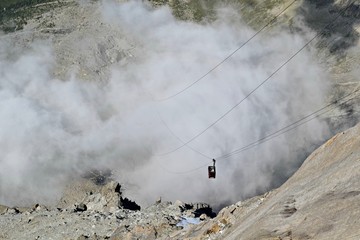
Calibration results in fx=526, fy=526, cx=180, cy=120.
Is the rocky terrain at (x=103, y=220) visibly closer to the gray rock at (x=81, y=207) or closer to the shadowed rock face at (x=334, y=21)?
the gray rock at (x=81, y=207)

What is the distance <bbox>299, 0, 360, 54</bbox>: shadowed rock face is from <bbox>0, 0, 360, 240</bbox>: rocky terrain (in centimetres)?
41

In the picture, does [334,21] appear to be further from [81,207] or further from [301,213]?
[301,213]

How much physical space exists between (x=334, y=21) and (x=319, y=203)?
149m

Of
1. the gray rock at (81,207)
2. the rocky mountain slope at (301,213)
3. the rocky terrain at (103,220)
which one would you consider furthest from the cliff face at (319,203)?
the gray rock at (81,207)

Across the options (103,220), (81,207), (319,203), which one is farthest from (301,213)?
(81,207)

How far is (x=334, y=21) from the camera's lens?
157 metres

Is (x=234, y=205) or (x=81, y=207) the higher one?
(x=81, y=207)

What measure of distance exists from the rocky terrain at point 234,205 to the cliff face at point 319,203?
0.13ft

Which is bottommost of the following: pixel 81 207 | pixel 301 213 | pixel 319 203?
pixel 301 213

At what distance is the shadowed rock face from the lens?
151500 mm

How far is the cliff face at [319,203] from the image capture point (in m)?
15.6

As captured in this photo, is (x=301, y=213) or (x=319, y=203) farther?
(x=301, y=213)

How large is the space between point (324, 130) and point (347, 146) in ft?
442

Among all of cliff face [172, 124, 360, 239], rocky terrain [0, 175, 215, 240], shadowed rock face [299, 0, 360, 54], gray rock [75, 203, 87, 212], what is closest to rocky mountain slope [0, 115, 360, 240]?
cliff face [172, 124, 360, 239]
